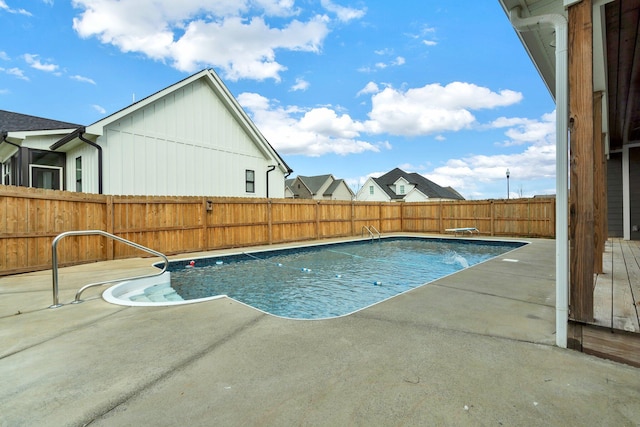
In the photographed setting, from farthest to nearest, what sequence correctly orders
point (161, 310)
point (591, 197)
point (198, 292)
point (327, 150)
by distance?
1. point (327, 150)
2. point (198, 292)
3. point (161, 310)
4. point (591, 197)

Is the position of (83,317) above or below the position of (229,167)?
below

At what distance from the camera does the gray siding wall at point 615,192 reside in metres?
10.3

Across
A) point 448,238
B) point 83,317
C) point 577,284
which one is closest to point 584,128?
point 577,284

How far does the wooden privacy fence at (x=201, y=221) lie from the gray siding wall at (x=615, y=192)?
176cm

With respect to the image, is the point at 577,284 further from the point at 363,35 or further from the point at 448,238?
the point at 363,35

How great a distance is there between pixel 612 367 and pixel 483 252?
29.5 feet

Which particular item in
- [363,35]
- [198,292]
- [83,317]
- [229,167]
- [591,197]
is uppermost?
[363,35]

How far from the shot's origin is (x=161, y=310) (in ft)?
11.9

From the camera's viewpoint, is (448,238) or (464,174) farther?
(464,174)

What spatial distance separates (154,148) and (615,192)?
1578cm

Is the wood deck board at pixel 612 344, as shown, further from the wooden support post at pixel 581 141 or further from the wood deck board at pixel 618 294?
the wooden support post at pixel 581 141

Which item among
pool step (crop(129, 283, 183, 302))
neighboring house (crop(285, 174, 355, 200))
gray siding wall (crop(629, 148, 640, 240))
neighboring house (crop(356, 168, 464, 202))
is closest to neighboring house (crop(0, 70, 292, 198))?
pool step (crop(129, 283, 183, 302))

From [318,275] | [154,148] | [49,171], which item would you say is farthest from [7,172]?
[318,275]

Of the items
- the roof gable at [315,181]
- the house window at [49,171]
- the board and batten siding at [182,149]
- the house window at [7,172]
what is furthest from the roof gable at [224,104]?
the roof gable at [315,181]
